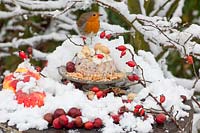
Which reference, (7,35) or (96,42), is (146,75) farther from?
(7,35)

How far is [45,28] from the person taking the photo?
3.48 m

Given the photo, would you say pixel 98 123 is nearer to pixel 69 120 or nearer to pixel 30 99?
pixel 69 120

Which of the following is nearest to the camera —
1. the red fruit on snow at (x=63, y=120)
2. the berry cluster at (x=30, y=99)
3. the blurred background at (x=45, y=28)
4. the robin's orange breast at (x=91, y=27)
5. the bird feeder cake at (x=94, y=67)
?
the red fruit on snow at (x=63, y=120)

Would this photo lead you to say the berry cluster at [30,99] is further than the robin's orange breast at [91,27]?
No

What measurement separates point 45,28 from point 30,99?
1823 mm

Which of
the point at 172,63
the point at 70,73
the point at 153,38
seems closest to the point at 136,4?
the point at 153,38

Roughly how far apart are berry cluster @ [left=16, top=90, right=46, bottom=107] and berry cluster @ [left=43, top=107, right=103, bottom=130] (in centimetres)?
8

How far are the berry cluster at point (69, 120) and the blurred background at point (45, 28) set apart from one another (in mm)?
789

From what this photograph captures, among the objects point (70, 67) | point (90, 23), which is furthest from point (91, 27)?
point (70, 67)

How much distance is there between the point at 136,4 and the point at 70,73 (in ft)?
2.55

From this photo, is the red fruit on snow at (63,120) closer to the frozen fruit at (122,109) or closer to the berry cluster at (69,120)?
the berry cluster at (69,120)

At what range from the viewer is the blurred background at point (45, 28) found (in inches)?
105

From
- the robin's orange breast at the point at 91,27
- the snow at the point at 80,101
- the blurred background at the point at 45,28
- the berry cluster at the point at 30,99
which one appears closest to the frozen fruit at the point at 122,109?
the snow at the point at 80,101

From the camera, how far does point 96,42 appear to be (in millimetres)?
2006
